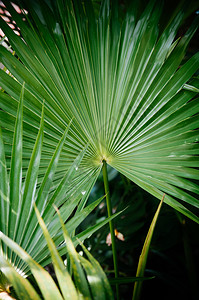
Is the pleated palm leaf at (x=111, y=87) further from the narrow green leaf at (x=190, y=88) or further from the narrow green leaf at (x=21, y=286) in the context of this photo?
the narrow green leaf at (x=21, y=286)

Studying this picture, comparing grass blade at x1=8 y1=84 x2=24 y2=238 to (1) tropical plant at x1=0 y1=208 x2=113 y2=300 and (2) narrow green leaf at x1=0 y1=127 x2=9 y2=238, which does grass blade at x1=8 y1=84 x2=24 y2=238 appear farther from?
(1) tropical plant at x1=0 y1=208 x2=113 y2=300

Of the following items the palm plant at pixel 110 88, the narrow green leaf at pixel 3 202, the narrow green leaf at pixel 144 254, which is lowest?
the narrow green leaf at pixel 144 254

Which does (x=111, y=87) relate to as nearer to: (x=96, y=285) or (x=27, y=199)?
(x=27, y=199)

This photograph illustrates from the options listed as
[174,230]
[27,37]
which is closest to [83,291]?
[27,37]

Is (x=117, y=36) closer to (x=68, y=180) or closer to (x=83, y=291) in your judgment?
(x=68, y=180)

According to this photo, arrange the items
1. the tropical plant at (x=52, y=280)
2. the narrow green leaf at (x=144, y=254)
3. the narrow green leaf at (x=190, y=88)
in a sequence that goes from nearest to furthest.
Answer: the tropical plant at (x=52, y=280), the narrow green leaf at (x=144, y=254), the narrow green leaf at (x=190, y=88)

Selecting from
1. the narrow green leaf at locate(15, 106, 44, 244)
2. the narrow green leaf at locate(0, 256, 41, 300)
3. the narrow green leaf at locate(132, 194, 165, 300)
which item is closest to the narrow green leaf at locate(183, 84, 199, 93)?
the narrow green leaf at locate(132, 194, 165, 300)

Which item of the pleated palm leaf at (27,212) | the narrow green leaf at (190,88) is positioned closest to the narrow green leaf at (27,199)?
the pleated palm leaf at (27,212)

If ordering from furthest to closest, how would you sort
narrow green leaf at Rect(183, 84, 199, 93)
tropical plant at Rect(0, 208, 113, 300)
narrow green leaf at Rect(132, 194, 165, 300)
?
narrow green leaf at Rect(183, 84, 199, 93), narrow green leaf at Rect(132, 194, 165, 300), tropical plant at Rect(0, 208, 113, 300)
